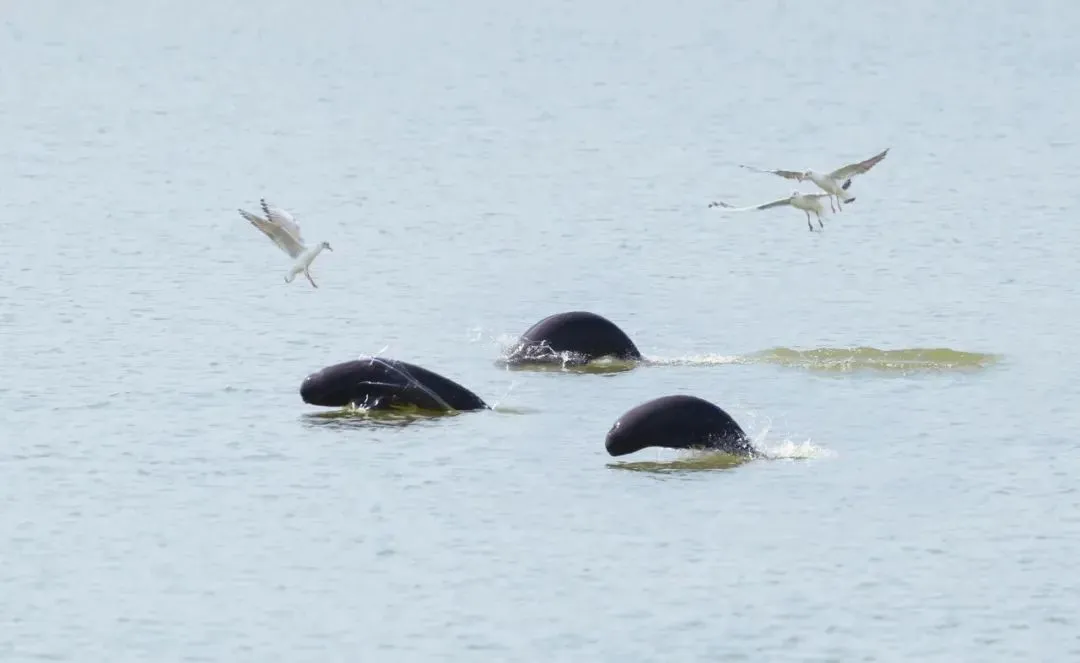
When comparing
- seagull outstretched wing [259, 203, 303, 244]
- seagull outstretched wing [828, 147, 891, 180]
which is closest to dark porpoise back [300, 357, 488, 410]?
seagull outstretched wing [259, 203, 303, 244]

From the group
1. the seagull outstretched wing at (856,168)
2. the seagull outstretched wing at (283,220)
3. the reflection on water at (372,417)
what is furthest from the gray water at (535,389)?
the seagull outstretched wing at (856,168)

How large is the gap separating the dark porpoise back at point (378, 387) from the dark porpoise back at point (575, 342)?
4.18m

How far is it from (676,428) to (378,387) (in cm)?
475

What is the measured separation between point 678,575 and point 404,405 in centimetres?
886

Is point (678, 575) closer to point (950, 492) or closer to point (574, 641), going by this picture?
point (574, 641)

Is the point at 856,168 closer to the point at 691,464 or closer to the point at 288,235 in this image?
the point at 691,464

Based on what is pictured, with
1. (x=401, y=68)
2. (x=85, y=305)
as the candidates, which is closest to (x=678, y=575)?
(x=85, y=305)

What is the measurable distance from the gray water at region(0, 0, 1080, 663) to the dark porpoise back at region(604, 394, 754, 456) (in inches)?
12.7

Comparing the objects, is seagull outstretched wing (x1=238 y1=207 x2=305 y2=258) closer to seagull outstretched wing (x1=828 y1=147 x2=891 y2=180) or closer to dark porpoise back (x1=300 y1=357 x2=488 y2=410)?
dark porpoise back (x1=300 y1=357 x2=488 y2=410)

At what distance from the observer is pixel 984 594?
28.1 m

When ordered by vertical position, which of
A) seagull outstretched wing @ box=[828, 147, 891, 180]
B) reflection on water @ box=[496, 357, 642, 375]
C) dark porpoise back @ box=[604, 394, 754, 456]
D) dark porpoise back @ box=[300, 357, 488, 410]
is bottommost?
dark porpoise back @ box=[604, 394, 754, 456]

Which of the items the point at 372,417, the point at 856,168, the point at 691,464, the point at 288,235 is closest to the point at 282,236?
the point at 288,235

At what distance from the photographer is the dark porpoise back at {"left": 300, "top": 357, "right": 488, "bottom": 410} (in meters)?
36.6

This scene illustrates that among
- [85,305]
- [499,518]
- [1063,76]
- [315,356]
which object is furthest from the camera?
[1063,76]
